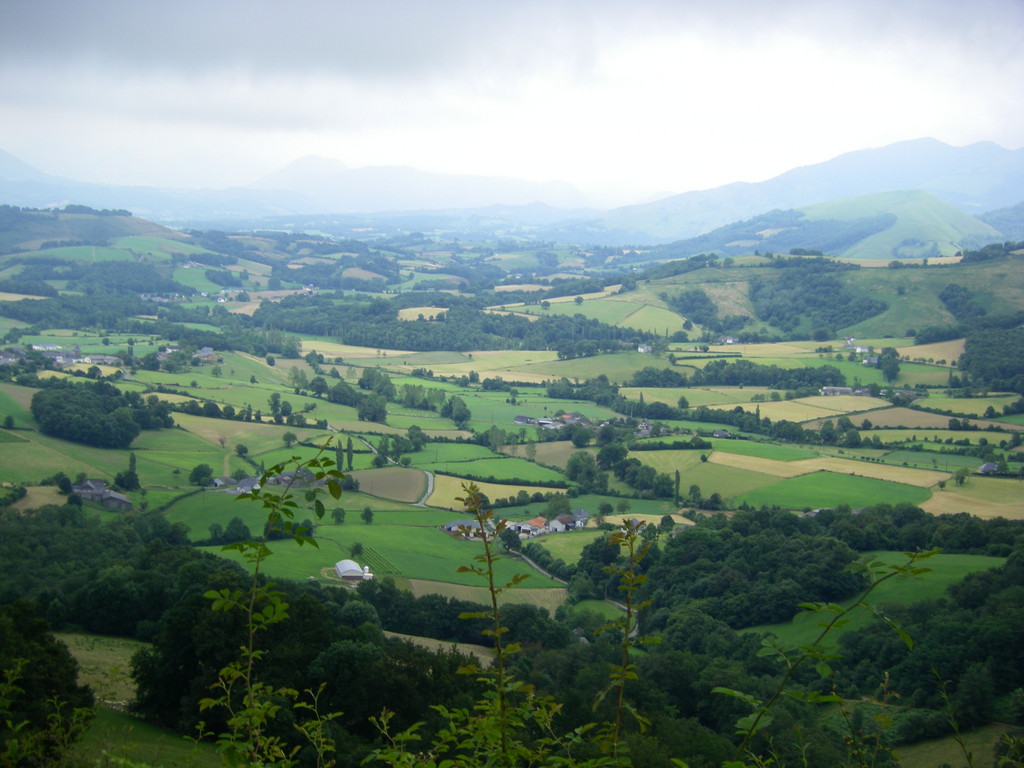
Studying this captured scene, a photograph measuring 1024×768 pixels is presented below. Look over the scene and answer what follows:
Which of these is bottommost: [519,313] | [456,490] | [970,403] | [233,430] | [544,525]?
[544,525]

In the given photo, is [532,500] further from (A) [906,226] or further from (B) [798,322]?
(A) [906,226]

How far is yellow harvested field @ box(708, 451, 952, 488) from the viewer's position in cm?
4738

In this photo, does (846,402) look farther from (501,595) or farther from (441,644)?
(441,644)

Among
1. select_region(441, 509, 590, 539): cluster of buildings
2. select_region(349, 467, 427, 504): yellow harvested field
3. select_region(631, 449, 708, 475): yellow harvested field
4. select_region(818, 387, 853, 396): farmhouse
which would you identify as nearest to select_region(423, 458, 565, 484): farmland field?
select_region(349, 467, 427, 504): yellow harvested field

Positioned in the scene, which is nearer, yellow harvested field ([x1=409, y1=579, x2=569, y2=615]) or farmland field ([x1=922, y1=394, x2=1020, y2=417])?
yellow harvested field ([x1=409, y1=579, x2=569, y2=615])

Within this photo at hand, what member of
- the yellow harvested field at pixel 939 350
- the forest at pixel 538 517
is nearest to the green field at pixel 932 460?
the forest at pixel 538 517

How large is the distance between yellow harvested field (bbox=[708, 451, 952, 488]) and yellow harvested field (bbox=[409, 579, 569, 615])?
65.6 ft

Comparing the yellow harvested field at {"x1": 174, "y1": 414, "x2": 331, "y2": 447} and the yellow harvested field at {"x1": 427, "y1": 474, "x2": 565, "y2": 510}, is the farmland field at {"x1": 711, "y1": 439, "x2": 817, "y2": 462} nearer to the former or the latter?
the yellow harvested field at {"x1": 427, "y1": 474, "x2": 565, "y2": 510}

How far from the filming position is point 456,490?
4769 cm

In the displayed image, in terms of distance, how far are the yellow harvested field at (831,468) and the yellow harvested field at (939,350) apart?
35.6 m

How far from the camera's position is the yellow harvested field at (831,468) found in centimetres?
4738

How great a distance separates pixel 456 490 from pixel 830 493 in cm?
2140

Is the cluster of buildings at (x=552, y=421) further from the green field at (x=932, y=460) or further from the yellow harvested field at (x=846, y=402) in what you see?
the green field at (x=932, y=460)

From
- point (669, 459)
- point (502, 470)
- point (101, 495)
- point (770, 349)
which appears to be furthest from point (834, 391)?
point (101, 495)
